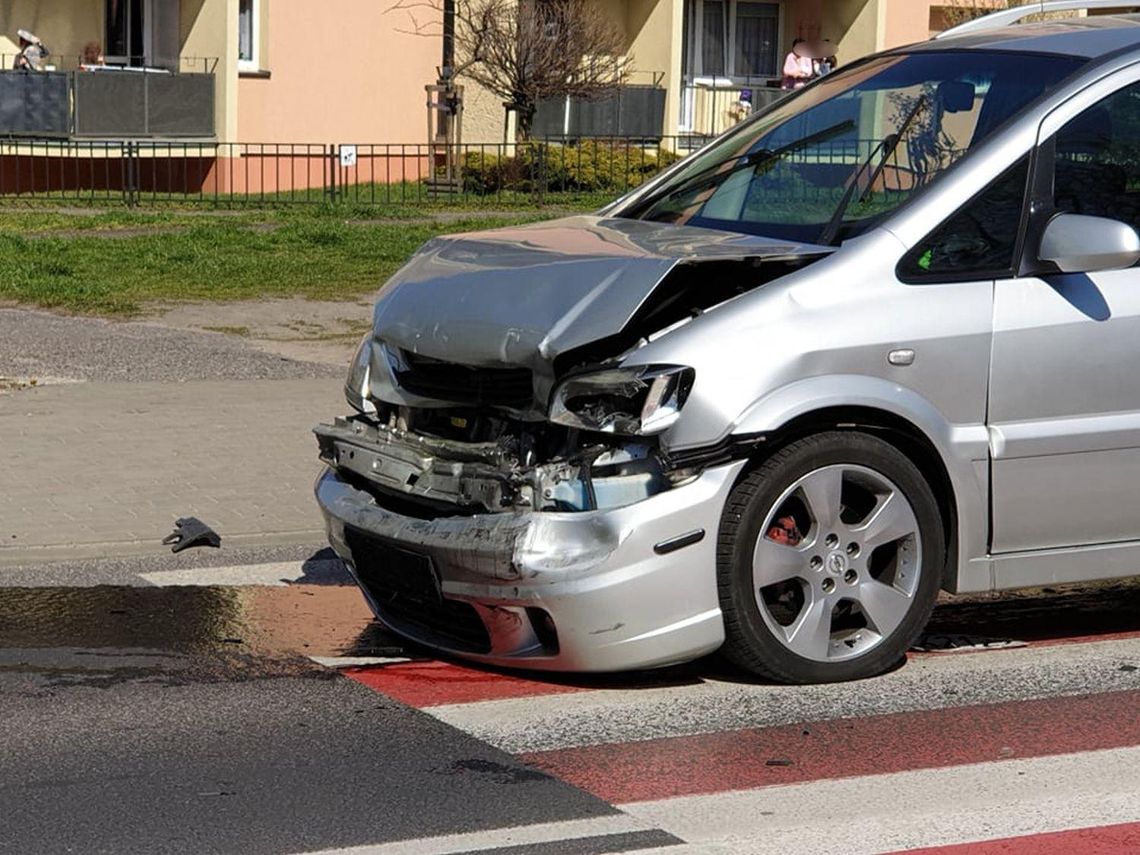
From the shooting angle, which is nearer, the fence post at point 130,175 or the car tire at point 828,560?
the car tire at point 828,560

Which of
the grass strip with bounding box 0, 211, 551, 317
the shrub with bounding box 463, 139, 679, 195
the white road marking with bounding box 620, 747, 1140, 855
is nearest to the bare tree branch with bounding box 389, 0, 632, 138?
the shrub with bounding box 463, 139, 679, 195

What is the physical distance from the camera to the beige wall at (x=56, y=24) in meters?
27.5

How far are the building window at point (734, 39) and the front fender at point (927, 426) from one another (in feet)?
101

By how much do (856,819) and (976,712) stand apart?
3.57 ft

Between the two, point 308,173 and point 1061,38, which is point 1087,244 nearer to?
point 1061,38

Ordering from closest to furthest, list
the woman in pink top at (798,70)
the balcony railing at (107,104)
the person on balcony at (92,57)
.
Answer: the balcony railing at (107,104)
the woman in pink top at (798,70)
the person on balcony at (92,57)

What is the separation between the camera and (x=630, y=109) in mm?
33156

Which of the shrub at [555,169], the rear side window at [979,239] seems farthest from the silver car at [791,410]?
the shrub at [555,169]

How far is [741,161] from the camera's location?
7.23 m

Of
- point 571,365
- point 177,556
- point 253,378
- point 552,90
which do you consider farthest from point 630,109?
point 571,365

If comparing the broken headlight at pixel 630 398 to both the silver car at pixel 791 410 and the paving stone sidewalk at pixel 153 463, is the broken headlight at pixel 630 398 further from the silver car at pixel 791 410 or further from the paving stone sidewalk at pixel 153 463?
the paving stone sidewalk at pixel 153 463

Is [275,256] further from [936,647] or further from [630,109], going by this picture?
[630,109]

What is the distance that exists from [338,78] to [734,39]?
953 centimetres

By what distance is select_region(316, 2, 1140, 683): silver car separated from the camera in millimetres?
5742
